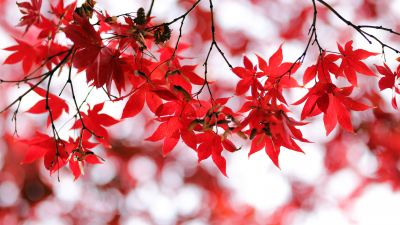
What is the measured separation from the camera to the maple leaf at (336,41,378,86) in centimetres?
125

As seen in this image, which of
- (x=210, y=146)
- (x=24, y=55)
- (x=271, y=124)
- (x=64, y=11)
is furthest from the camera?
(x=24, y=55)

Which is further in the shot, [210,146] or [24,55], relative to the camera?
[24,55]

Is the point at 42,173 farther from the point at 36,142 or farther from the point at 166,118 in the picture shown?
the point at 166,118

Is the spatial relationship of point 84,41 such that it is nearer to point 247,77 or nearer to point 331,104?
point 247,77

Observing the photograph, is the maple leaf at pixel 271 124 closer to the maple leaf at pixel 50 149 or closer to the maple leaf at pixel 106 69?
the maple leaf at pixel 106 69

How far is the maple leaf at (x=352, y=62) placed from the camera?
1252 millimetres

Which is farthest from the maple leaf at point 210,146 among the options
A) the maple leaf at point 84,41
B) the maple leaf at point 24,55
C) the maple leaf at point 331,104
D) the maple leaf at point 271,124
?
the maple leaf at point 24,55

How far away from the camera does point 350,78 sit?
50.8 inches

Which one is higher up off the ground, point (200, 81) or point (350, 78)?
point (350, 78)

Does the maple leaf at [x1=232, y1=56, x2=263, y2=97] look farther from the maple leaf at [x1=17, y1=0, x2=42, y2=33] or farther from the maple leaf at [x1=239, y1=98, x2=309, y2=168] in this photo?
the maple leaf at [x1=17, y1=0, x2=42, y2=33]

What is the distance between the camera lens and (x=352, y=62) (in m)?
1.29

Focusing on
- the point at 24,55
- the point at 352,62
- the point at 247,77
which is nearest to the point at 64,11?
the point at 24,55

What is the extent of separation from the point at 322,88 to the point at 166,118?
41 cm


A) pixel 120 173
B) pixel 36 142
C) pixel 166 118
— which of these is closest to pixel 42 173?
pixel 120 173
